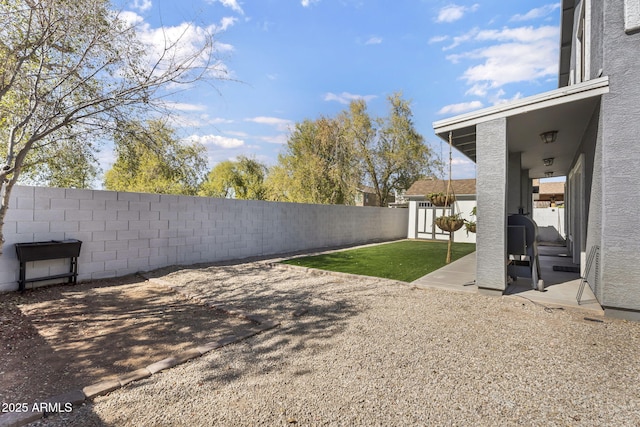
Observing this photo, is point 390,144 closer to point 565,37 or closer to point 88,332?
point 565,37

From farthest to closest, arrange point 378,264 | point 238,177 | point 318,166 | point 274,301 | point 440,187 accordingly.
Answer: point 238,177
point 318,166
point 440,187
point 378,264
point 274,301

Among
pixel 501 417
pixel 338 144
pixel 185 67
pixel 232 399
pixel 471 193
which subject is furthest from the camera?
pixel 338 144

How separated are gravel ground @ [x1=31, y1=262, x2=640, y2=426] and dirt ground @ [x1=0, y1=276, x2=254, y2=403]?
18.9 inches

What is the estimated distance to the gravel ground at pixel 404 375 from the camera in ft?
7.00

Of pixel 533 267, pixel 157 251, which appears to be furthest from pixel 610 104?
pixel 157 251

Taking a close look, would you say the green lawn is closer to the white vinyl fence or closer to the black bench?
the black bench

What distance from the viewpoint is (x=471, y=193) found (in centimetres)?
1623

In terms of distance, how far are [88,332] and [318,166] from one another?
18.1 metres

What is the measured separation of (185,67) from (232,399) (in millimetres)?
4481

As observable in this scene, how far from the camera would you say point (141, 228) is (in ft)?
22.5

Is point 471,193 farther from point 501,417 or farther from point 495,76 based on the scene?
point 501,417

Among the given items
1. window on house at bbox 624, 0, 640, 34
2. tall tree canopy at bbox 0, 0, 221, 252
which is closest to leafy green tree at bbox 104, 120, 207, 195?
tall tree canopy at bbox 0, 0, 221, 252

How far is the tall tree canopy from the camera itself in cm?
413

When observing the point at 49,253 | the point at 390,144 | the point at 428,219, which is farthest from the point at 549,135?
the point at 390,144
